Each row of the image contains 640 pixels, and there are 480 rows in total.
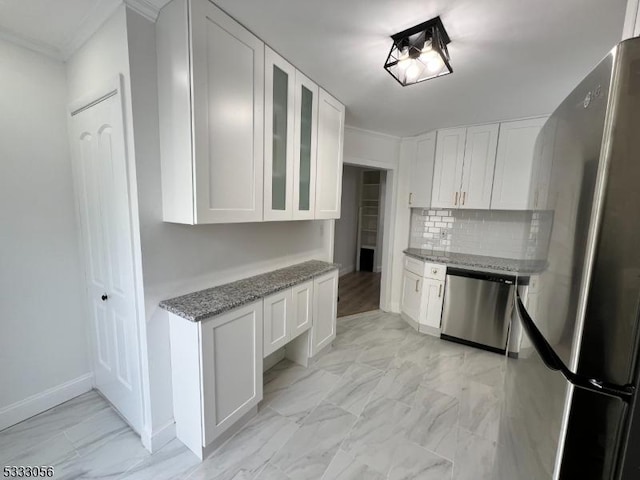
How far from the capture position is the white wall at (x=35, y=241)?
162 cm

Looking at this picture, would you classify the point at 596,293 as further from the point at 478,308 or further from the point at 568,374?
the point at 478,308

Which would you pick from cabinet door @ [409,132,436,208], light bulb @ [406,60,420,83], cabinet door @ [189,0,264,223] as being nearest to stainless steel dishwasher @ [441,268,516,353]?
cabinet door @ [409,132,436,208]

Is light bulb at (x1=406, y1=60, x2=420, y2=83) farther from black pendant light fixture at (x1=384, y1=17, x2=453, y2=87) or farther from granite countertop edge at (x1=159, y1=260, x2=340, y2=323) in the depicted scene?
granite countertop edge at (x1=159, y1=260, x2=340, y2=323)

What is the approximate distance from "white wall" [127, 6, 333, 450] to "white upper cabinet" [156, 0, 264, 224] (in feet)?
0.18

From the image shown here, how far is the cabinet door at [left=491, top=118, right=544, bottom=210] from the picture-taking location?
8.99 feet

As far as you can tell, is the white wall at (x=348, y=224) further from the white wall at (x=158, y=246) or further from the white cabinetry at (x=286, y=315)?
the white wall at (x=158, y=246)

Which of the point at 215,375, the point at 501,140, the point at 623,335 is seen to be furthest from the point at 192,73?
the point at 501,140

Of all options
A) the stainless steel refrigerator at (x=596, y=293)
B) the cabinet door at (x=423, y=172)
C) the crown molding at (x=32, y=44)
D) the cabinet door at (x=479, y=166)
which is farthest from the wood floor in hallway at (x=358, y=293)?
the crown molding at (x=32, y=44)

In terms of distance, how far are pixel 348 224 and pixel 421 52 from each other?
445 cm

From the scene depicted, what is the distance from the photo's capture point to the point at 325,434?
69.2 inches

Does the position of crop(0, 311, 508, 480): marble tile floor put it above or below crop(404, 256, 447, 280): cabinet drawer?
below

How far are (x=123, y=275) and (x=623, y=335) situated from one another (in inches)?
81.3

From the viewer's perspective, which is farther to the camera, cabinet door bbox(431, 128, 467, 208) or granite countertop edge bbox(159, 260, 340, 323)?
cabinet door bbox(431, 128, 467, 208)

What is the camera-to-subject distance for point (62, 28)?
1516 millimetres
